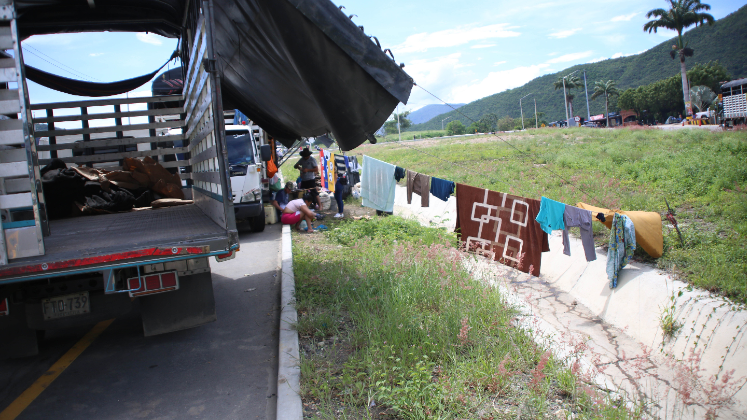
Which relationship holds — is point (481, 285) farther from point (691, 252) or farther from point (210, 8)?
point (210, 8)

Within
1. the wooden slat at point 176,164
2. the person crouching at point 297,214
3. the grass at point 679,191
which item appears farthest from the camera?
the person crouching at point 297,214

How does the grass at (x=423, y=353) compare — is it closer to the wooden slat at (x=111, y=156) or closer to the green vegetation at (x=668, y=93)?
the wooden slat at (x=111, y=156)

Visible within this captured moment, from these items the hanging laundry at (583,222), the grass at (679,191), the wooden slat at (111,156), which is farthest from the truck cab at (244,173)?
the hanging laundry at (583,222)

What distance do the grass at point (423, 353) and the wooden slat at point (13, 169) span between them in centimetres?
263

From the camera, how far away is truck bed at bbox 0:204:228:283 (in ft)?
11.2

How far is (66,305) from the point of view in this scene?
389cm

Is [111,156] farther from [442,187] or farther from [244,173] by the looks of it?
[442,187]

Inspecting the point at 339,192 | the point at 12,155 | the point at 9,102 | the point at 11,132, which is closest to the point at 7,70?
the point at 9,102

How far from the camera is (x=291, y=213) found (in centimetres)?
1095

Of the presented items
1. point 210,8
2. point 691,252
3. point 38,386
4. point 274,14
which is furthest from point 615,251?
point 38,386

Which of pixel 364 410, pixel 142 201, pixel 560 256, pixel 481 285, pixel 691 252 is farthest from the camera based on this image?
pixel 560 256

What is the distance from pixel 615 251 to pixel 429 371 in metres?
3.73

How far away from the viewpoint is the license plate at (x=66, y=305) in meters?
3.82

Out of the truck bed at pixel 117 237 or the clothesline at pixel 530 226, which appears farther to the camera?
the clothesline at pixel 530 226
